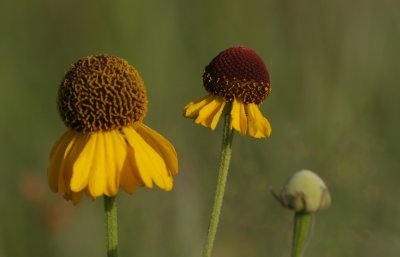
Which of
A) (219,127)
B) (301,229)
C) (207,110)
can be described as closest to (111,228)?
(207,110)

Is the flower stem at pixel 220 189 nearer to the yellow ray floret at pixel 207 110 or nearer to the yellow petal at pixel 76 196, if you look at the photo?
the yellow ray floret at pixel 207 110

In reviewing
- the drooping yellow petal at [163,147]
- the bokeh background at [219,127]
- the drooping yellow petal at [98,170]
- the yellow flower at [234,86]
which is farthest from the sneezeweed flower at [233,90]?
the bokeh background at [219,127]

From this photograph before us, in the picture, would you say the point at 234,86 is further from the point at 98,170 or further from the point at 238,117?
the point at 98,170

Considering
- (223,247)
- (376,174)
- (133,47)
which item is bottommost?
(223,247)

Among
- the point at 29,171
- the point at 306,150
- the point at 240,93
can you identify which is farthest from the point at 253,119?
the point at 29,171

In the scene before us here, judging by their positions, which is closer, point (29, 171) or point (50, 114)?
point (29, 171)

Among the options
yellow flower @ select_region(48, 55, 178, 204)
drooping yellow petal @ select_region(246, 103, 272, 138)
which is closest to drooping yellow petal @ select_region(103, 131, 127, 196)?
yellow flower @ select_region(48, 55, 178, 204)

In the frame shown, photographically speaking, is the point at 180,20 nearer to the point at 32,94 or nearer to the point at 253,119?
the point at 32,94
